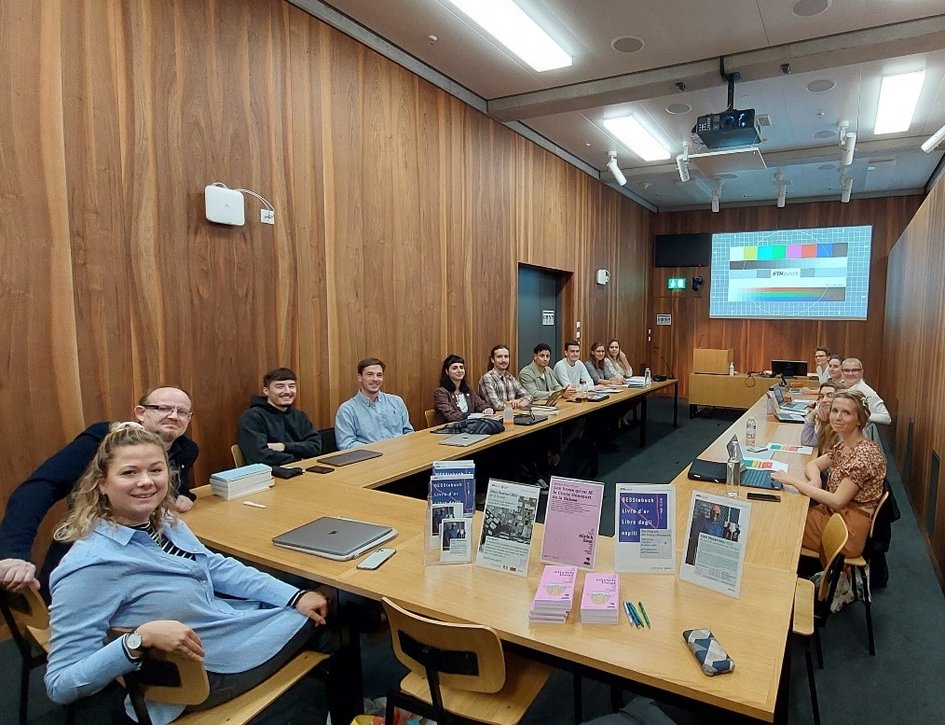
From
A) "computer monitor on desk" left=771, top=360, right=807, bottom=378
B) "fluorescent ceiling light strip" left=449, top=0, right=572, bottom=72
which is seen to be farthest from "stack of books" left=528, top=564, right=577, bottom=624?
"computer monitor on desk" left=771, top=360, right=807, bottom=378

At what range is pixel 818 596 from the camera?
2.16 meters

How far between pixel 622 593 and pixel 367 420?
258 centimetres

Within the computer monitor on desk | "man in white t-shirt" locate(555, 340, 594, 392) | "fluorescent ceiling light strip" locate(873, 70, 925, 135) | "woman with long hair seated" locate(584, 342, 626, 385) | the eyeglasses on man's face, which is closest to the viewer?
the eyeglasses on man's face

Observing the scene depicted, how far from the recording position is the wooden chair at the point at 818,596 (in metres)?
1.94

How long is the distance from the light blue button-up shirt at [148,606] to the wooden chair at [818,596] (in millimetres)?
1683

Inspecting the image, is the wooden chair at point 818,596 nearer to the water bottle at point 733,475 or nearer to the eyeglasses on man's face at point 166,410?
the water bottle at point 733,475

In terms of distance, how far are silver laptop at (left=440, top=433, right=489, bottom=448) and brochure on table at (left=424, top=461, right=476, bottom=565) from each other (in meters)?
1.66

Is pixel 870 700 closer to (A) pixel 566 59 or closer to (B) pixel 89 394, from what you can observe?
(B) pixel 89 394

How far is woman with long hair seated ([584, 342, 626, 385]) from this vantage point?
286 inches

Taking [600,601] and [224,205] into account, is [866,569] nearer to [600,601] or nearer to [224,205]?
[600,601]

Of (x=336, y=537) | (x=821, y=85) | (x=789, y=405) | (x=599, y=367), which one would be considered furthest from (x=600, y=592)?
(x=599, y=367)

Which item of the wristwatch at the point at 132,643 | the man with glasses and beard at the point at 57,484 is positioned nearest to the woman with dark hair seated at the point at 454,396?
the man with glasses and beard at the point at 57,484

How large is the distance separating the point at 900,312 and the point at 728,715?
22.1ft

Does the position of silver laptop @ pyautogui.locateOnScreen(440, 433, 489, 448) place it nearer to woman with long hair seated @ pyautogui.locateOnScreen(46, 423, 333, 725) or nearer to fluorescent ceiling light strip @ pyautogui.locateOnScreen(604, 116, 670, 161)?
woman with long hair seated @ pyautogui.locateOnScreen(46, 423, 333, 725)
